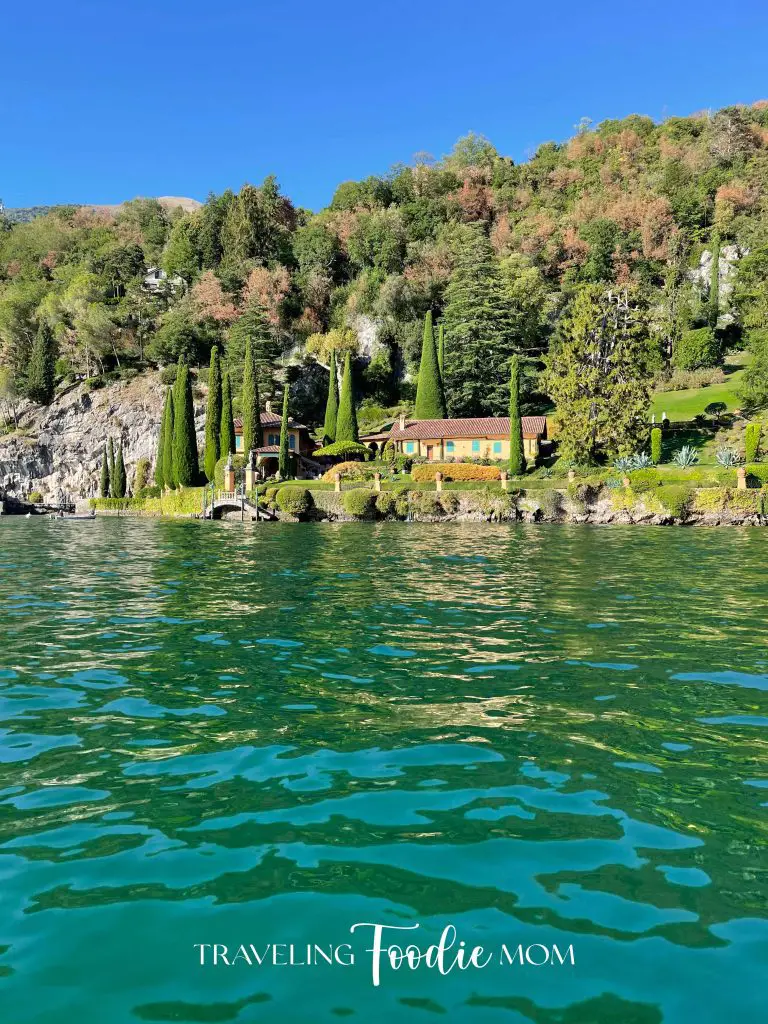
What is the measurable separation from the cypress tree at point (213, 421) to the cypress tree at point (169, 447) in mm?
3810

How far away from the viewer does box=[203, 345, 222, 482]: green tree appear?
6638cm

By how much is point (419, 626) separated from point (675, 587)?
748 cm

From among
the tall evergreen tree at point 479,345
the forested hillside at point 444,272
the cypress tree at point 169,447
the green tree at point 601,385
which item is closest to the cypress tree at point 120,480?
the cypress tree at point 169,447

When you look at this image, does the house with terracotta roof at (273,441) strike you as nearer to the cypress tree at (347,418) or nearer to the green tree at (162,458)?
the cypress tree at (347,418)

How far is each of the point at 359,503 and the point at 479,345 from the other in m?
31.5

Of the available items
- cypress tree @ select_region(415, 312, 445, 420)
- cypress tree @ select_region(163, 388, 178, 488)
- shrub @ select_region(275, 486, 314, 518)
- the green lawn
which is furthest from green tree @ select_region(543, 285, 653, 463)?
cypress tree @ select_region(163, 388, 178, 488)

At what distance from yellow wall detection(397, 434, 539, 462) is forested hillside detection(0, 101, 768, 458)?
8.81 m

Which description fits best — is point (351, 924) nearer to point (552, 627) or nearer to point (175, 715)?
point (175, 715)

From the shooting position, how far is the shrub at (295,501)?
50.8 meters

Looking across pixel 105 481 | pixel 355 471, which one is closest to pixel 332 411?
pixel 355 471

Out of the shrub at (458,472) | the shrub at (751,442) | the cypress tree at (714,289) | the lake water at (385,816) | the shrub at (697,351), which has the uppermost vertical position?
the cypress tree at (714,289)

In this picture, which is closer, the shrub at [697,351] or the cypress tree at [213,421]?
the cypress tree at [213,421]

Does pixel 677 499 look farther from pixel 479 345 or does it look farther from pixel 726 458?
pixel 479 345

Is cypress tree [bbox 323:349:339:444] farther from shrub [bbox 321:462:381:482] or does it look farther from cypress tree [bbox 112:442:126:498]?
cypress tree [bbox 112:442:126:498]
